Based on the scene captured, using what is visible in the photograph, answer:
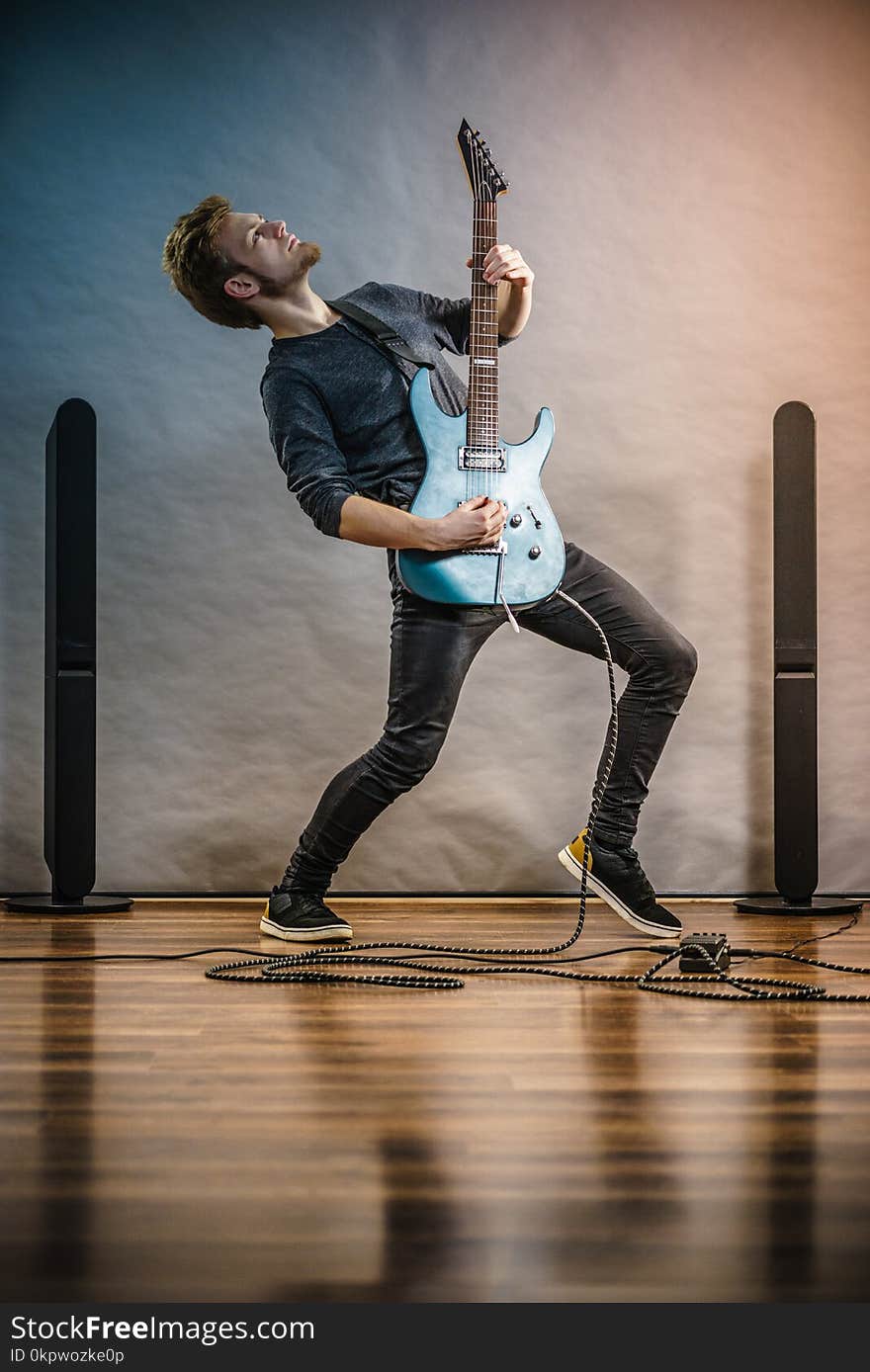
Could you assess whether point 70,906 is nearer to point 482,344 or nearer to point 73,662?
point 73,662

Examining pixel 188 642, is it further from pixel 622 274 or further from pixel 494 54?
pixel 494 54

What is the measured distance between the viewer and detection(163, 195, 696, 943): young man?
7.86ft

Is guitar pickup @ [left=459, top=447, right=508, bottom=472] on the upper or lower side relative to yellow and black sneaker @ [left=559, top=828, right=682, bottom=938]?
upper

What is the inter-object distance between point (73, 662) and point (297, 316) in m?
0.93

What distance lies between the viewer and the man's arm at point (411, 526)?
231cm

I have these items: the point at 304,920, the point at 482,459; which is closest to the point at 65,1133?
the point at 304,920

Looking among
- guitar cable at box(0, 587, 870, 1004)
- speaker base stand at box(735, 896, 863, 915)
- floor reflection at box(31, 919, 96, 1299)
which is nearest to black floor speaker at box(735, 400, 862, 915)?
speaker base stand at box(735, 896, 863, 915)

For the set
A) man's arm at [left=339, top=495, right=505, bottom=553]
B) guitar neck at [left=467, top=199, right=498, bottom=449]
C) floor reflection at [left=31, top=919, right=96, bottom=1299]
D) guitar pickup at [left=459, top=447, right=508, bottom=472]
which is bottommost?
Result: floor reflection at [left=31, top=919, right=96, bottom=1299]

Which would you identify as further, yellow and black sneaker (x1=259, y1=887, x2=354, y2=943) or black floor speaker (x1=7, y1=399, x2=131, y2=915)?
black floor speaker (x1=7, y1=399, x2=131, y2=915)

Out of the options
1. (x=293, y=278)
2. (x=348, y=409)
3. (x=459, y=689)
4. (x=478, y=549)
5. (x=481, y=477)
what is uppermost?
(x=293, y=278)

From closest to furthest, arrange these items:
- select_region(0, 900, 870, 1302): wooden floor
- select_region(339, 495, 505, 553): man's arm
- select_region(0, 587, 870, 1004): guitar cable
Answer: select_region(0, 900, 870, 1302): wooden floor, select_region(0, 587, 870, 1004): guitar cable, select_region(339, 495, 505, 553): man's arm

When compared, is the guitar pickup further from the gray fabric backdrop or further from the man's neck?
the gray fabric backdrop

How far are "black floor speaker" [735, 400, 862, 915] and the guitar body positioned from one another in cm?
73

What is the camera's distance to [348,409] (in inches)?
96.0
